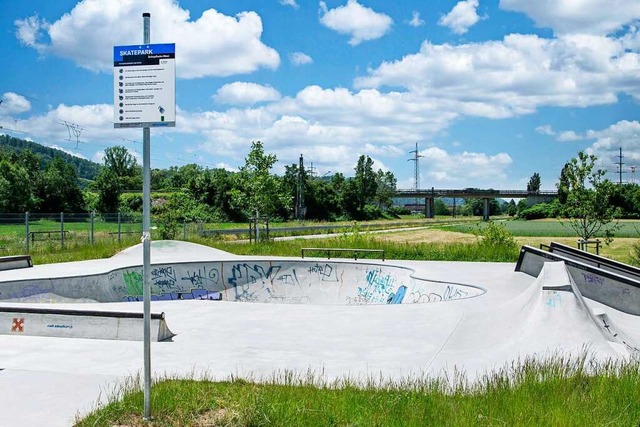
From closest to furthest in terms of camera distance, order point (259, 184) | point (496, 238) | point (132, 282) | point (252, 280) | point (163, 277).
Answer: point (132, 282) < point (163, 277) < point (252, 280) < point (496, 238) < point (259, 184)

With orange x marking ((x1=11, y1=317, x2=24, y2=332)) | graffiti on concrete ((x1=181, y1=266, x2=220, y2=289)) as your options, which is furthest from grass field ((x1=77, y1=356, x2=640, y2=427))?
graffiti on concrete ((x1=181, y1=266, x2=220, y2=289))

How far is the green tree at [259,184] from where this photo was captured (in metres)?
34.1

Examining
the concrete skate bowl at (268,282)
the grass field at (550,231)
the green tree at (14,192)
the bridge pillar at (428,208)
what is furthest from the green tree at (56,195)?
the bridge pillar at (428,208)

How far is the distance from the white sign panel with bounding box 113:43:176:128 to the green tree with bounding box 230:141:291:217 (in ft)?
94.4

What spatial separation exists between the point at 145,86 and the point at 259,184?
28.9 meters

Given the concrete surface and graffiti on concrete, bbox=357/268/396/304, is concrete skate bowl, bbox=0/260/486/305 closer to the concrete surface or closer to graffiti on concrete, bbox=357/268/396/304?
graffiti on concrete, bbox=357/268/396/304

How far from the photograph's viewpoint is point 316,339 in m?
9.69

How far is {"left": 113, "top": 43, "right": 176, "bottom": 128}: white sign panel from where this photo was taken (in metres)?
5.10

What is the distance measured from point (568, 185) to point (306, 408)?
2278cm

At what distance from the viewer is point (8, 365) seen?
7.80 meters

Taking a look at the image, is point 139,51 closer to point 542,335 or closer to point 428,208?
point 542,335

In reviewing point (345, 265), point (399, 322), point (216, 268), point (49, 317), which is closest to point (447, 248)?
point (345, 265)

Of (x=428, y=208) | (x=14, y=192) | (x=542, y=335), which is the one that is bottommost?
(x=542, y=335)

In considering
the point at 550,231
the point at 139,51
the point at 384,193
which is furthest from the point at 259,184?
the point at 384,193
